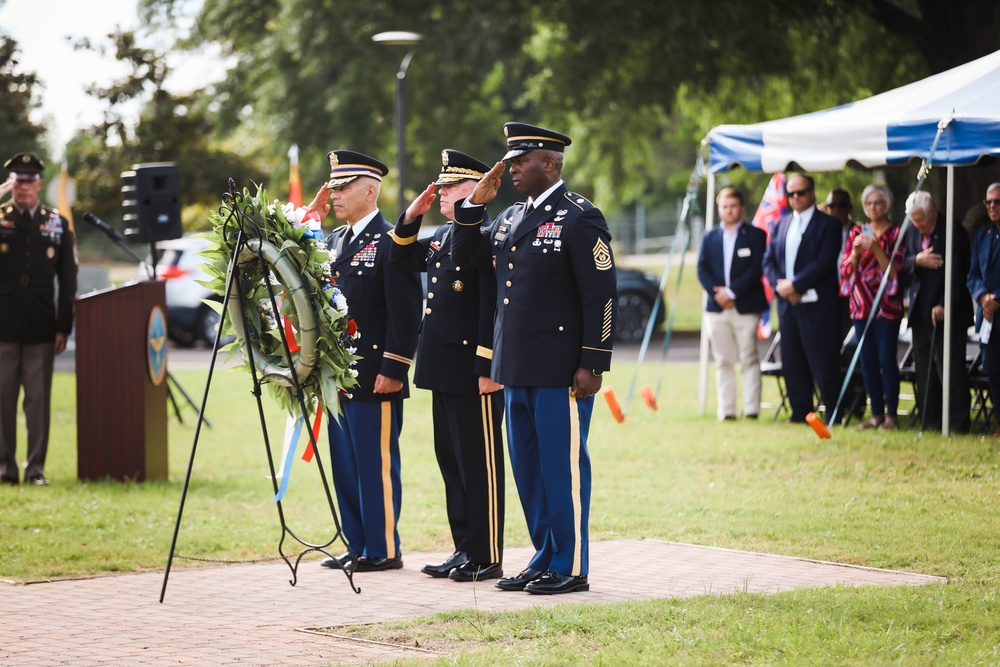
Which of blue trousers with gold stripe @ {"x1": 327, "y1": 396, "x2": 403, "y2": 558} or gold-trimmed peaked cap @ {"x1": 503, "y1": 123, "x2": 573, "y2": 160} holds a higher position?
gold-trimmed peaked cap @ {"x1": 503, "y1": 123, "x2": 573, "y2": 160}

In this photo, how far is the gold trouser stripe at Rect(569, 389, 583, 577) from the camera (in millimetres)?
6660

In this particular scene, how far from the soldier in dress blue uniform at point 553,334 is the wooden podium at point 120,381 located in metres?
4.81

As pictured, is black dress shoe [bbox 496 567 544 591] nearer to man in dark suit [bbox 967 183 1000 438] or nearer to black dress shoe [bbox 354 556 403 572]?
black dress shoe [bbox 354 556 403 572]

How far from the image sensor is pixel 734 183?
30531mm

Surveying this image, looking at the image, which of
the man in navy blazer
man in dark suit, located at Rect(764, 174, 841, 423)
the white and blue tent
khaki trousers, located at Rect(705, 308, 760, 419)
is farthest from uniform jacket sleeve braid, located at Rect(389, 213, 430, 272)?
khaki trousers, located at Rect(705, 308, 760, 419)

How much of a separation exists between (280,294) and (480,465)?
1380 millimetres

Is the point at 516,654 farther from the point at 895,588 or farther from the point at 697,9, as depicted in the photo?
the point at 697,9

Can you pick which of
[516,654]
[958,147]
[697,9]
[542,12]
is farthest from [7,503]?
[542,12]

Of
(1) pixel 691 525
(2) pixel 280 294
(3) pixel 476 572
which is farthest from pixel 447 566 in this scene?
(1) pixel 691 525

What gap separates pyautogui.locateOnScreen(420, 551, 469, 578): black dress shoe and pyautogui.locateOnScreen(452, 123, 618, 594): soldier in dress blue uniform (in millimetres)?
527

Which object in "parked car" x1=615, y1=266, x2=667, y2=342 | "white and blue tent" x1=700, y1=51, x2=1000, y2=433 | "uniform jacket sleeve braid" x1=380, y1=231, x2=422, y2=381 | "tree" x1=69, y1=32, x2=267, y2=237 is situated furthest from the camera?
"tree" x1=69, y1=32, x2=267, y2=237

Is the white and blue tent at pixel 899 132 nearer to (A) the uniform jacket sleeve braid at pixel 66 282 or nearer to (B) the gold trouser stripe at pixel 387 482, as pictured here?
(B) the gold trouser stripe at pixel 387 482

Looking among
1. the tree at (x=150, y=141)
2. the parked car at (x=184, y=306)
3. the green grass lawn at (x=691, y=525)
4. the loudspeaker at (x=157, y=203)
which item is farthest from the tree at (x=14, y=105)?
the loudspeaker at (x=157, y=203)

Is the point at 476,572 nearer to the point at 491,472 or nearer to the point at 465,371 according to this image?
the point at 491,472
